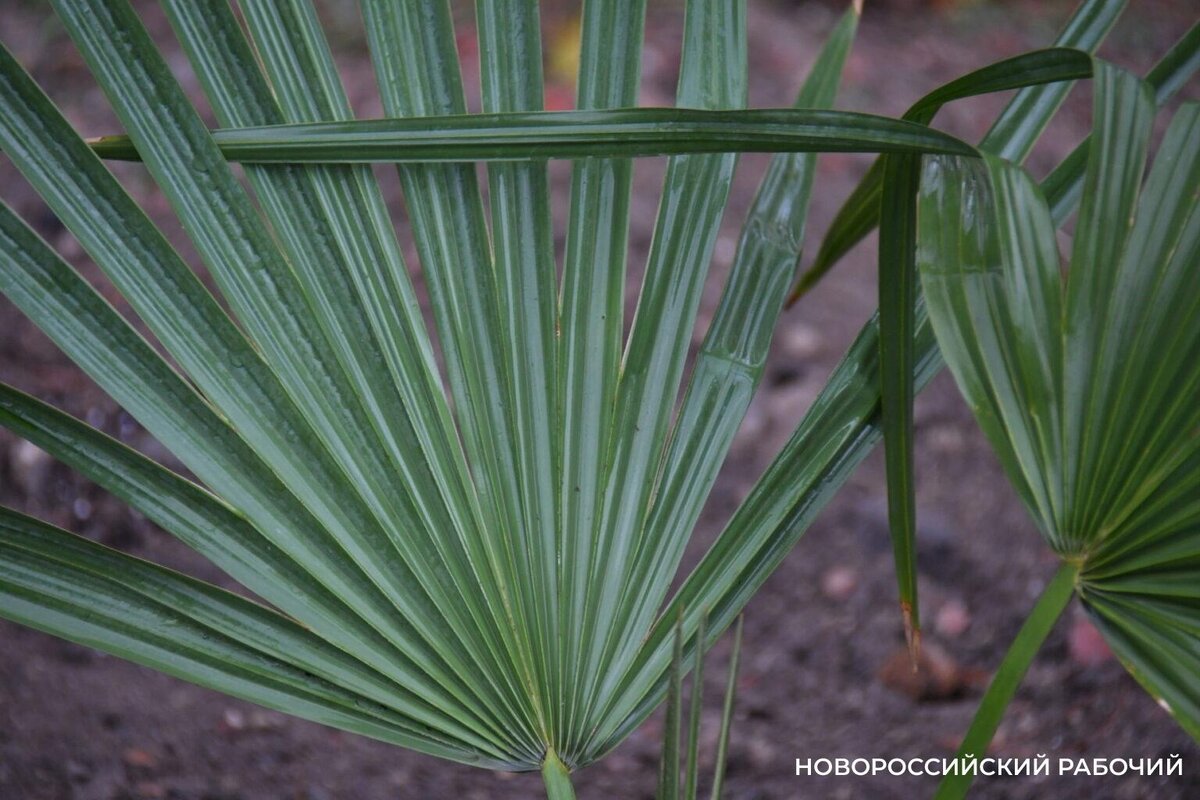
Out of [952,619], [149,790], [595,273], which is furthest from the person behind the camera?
[952,619]

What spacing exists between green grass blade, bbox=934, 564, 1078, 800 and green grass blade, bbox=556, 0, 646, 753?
1.07 feet

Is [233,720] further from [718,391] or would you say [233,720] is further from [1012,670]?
[1012,670]

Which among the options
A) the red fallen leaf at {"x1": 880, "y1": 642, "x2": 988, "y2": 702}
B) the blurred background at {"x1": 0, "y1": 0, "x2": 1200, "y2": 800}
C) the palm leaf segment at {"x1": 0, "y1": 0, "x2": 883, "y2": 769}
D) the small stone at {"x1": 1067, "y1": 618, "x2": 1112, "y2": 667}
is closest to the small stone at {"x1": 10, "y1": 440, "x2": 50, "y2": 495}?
the blurred background at {"x1": 0, "y1": 0, "x2": 1200, "y2": 800}

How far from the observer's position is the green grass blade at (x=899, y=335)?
0.76 meters

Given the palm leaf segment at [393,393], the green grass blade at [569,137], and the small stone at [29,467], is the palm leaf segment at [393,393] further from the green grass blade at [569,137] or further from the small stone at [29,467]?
the small stone at [29,467]

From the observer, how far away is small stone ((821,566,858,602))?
1.71 m

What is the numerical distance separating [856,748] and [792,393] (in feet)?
2.28

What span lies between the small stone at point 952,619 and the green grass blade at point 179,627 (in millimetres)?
1042

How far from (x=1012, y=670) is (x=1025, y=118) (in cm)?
47

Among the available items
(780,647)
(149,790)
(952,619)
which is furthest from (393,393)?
(952,619)

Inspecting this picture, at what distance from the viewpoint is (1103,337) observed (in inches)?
29.3

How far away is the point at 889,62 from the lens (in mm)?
2574

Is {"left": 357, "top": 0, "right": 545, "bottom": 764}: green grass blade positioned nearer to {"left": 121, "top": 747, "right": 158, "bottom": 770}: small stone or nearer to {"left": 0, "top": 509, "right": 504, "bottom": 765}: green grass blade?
{"left": 0, "top": 509, "right": 504, "bottom": 765}: green grass blade

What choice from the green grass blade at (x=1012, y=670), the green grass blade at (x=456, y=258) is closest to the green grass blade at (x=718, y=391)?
the green grass blade at (x=456, y=258)
